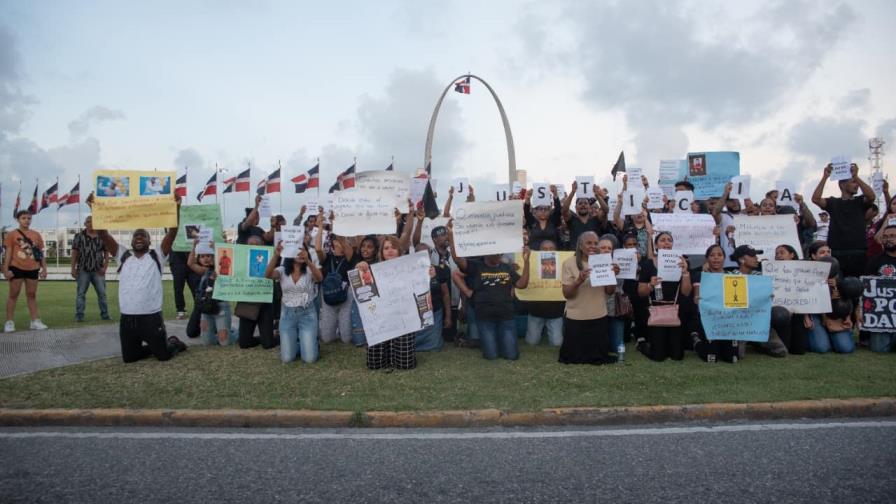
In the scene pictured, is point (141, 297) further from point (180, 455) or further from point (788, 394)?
point (788, 394)

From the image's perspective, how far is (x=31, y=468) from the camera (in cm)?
428

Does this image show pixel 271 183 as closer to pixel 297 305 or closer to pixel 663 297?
pixel 297 305

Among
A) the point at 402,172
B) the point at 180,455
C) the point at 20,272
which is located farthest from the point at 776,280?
the point at 20,272

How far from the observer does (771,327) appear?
7.97 m

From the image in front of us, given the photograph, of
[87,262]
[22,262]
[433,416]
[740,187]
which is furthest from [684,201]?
[87,262]

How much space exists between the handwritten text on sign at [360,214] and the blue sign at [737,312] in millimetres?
4420

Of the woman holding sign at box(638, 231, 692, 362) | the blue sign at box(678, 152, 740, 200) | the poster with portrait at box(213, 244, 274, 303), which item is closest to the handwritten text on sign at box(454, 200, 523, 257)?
the woman holding sign at box(638, 231, 692, 362)

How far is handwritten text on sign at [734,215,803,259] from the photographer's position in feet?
28.5

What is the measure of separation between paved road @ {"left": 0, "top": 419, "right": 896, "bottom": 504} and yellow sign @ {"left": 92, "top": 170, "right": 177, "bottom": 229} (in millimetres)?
3452

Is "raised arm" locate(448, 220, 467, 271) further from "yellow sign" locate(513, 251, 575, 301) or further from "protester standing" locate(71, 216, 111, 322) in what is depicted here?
"protester standing" locate(71, 216, 111, 322)

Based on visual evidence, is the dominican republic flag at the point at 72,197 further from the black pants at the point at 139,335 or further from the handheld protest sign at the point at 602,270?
the handheld protest sign at the point at 602,270

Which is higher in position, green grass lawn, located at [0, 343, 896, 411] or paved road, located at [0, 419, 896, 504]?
green grass lawn, located at [0, 343, 896, 411]

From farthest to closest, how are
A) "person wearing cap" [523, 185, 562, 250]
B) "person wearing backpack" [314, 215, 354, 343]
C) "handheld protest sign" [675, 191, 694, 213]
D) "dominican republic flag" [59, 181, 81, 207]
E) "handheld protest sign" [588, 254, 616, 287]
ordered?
"dominican republic flag" [59, 181, 81, 207] → "person wearing cap" [523, 185, 562, 250] → "handheld protest sign" [675, 191, 694, 213] → "person wearing backpack" [314, 215, 354, 343] → "handheld protest sign" [588, 254, 616, 287]

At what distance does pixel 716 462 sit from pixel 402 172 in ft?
19.3
